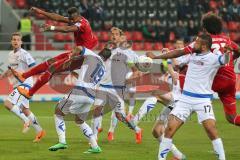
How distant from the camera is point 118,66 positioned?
1510 cm

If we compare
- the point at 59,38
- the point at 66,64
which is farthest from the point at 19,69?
the point at 59,38

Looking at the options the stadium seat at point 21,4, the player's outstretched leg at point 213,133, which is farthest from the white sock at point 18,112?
the stadium seat at point 21,4

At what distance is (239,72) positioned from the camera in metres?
27.0

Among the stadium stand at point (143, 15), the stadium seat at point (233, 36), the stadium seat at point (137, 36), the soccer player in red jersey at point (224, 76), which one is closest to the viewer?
the soccer player in red jersey at point (224, 76)

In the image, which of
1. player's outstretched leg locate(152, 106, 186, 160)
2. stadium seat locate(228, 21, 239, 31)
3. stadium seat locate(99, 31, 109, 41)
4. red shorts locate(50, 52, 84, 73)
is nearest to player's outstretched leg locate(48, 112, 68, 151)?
red shorts locate(50, 52, 84, 73)

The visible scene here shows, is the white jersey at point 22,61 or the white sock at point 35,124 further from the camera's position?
the white jersey at point 22,61

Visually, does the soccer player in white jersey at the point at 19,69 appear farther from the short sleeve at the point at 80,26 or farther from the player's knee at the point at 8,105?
the short sleeve at the point at 80,26

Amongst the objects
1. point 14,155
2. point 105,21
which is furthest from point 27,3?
point 14,155

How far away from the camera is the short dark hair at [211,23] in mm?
11195

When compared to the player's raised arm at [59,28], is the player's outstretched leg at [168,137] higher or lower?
lower

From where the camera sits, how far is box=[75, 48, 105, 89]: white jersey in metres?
12.7

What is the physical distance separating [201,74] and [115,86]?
4.66 metres

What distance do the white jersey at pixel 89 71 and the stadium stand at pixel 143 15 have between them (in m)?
16.9

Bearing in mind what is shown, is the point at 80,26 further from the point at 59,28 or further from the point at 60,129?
the point at 60,129
